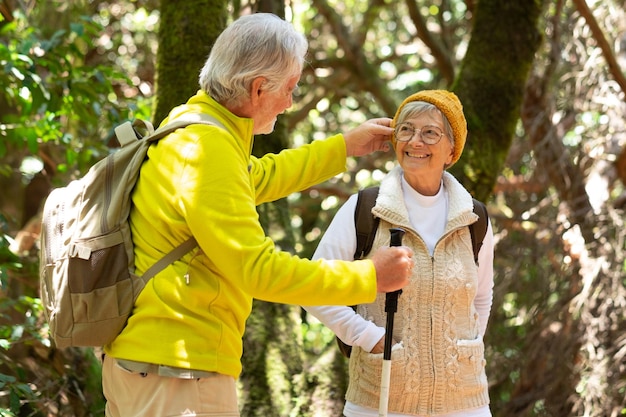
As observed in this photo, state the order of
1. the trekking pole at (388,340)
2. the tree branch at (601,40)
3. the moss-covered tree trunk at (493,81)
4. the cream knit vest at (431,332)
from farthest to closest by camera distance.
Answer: the tree branch at (601,40)
the moss-covered tree trunk at (493,81)
the cream knit vest at (431,332)
the trekking pole at (388,340)

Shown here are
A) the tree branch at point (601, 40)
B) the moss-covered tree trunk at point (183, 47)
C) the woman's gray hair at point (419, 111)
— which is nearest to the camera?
the woman's gray hair at point (419, 111)

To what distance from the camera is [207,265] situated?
7.38 ft

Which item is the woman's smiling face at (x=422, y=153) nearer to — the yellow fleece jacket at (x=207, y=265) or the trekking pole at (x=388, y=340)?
the trekking pole at (x=388, y=340)

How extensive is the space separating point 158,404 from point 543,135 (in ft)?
18.5

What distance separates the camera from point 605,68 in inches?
271

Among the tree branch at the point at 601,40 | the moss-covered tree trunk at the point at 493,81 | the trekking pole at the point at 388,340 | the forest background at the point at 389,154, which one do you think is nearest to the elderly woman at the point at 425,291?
the trekking pole at the point at 388,340

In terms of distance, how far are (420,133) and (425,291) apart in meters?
0.61

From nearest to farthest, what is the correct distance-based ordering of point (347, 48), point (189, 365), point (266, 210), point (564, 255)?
1. point (189, 365)
2. point (266, 210)
3. point (564, 255)
4. point (347, 48)

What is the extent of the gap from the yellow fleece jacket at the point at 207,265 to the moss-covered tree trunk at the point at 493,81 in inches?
96.5

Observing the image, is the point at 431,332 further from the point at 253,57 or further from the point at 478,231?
the point at 253,57

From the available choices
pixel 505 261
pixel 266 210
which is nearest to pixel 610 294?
pixel 505 261

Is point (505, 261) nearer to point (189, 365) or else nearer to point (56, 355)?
point (56, 355)

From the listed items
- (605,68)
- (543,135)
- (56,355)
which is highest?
(605,68)

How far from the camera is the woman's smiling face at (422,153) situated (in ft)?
10.6
